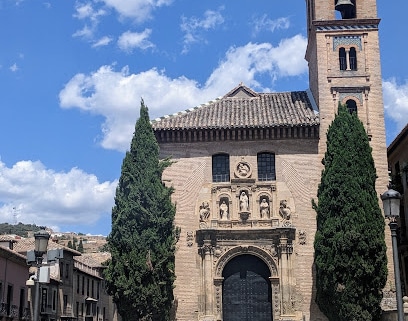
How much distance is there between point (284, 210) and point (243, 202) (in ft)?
5.95

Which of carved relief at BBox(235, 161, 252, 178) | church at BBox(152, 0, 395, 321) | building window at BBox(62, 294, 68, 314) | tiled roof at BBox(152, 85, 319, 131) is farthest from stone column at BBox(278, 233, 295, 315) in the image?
building window at BBox(62, 294, 68, 314)

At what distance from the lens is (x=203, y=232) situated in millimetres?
25500

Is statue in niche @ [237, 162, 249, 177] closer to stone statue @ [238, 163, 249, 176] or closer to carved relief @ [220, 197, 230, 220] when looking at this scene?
stone statue @ [238, 163, 249, 176]

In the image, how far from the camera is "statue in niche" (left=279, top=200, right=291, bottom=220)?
25688 millimetres

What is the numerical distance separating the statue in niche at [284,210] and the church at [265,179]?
4 centimetres

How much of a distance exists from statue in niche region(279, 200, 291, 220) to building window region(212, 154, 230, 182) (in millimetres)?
2691

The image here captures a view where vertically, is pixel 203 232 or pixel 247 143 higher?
pixel 247 143

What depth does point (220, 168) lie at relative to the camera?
88.5 ft

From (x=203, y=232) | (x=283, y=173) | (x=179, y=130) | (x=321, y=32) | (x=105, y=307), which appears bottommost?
(x=105, y=307)

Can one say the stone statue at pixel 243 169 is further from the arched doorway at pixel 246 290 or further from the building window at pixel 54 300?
the building window at pixel 54 300

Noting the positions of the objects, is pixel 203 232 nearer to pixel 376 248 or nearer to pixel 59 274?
pixel 376 248

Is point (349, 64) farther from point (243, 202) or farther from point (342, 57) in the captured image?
point (243, 202)

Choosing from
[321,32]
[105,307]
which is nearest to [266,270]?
[321,32]

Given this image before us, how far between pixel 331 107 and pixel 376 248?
7224 mm
